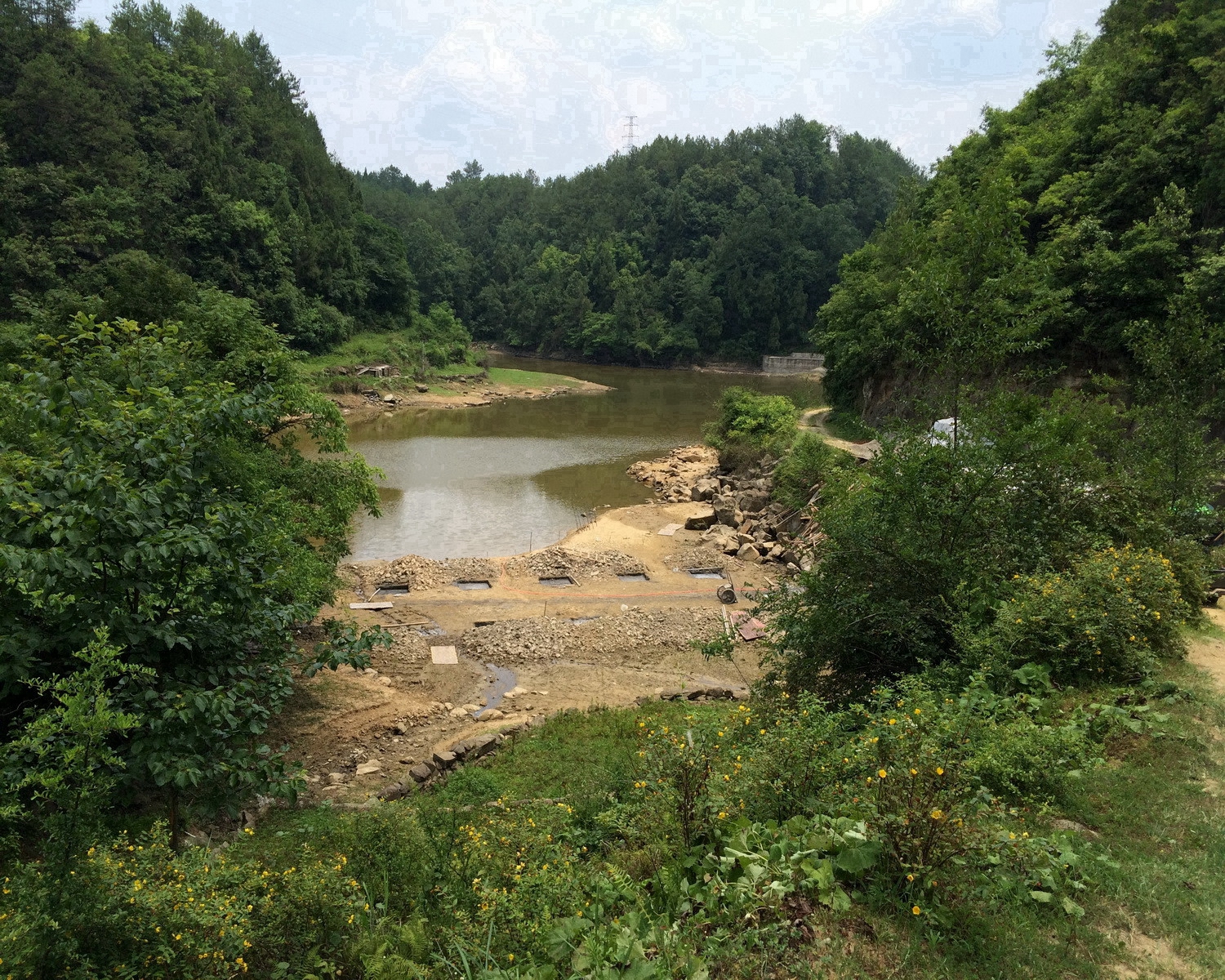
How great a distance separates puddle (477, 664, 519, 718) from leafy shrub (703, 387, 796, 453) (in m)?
20.0

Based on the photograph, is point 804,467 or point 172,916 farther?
point 804,467

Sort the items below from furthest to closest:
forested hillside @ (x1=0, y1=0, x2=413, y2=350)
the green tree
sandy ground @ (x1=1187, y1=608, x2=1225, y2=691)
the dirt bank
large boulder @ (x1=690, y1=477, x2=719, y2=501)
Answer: the dirt bank → forested hillside @ (x1=0, y1=0, x2=413, y2=350) → large boulder @ (x1=690, y1=477, x2=719, y2=501) → sandy ground @ (x1=1187, y1=608, x2=1225, y2=691) → the green tree

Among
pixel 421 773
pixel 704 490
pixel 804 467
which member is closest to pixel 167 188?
pixel 704 490

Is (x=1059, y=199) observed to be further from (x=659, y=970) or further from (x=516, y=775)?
(x=659, y=970)

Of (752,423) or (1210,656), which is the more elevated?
(752,423)

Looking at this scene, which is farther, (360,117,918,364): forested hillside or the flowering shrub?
(360,117,918,364): forested hillside

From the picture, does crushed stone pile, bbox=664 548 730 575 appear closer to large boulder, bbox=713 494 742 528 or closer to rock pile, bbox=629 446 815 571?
rock pile, bbox=629 446 815 571

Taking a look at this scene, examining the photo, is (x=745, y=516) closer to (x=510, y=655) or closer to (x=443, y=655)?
(x=510, y=655)

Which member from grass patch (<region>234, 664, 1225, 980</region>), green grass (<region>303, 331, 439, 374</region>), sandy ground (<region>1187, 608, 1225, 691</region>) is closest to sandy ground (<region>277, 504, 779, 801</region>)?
grass patch (<region>234, 664, 1225, 980</region>)

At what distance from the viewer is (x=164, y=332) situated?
39.2 feet

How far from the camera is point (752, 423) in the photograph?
36031 millimetres

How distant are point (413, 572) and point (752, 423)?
19448mm

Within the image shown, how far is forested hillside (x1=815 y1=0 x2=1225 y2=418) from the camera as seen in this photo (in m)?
10.4

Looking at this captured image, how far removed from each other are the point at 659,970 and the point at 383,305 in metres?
76.7
